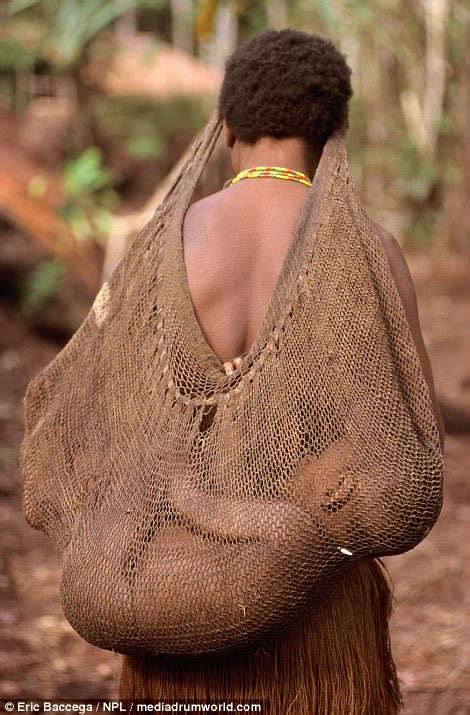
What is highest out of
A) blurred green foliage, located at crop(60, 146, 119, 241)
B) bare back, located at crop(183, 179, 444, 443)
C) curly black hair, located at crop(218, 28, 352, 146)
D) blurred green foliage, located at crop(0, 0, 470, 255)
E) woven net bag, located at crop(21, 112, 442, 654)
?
curly black hair, located at crop(218, 28, 352, 146)

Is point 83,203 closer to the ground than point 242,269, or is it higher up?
closer to the ground

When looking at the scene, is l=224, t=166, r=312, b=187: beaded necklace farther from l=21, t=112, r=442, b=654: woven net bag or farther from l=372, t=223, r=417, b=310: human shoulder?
l=372, t=223, r=417, b=310: human shoulder

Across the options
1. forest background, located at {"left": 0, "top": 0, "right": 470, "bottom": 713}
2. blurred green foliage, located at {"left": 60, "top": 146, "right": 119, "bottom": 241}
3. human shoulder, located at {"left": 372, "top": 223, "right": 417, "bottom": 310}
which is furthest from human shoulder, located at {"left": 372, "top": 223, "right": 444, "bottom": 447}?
blurred green foliage, located at {"left": 60, "top": 146, "right": 119, "bottom": 241}

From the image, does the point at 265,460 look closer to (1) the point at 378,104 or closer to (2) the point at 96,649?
(2) the point at 96,649

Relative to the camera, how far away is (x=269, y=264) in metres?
1.83

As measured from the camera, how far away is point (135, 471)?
181cm

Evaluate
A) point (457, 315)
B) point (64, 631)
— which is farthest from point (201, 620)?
point (457, 315)

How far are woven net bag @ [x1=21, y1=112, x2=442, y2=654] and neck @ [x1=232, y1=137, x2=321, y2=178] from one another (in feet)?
0.25

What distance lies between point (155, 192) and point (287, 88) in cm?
562

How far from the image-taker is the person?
1831 mm

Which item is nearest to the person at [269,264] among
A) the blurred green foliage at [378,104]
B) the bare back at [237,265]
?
the bare back at [237,265]

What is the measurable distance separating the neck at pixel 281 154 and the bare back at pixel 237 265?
0.10 m

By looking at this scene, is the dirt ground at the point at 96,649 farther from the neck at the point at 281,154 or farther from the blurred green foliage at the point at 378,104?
the blurred green foliage at the point at 378,104

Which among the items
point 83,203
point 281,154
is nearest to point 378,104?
point 83,203
